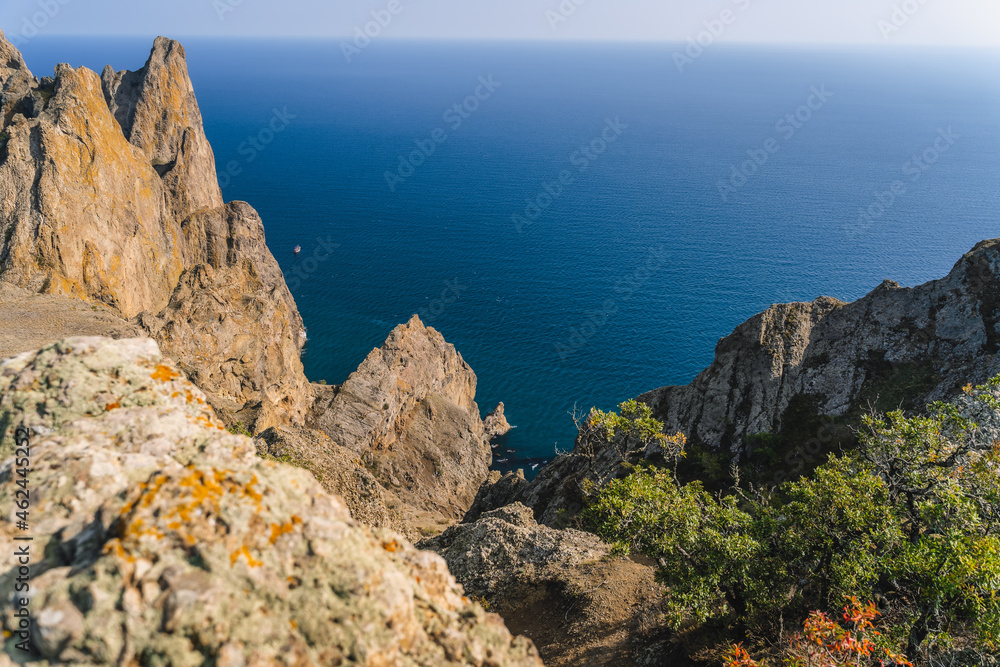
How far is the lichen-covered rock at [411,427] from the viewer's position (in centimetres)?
5662

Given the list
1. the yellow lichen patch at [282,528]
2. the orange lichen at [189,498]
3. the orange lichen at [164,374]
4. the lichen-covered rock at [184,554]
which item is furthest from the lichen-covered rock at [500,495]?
the orange lichen at [189,498]

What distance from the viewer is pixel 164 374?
11664 millimetres

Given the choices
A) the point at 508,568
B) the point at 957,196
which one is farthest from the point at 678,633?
the point at 957,196

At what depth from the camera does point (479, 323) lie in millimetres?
112312

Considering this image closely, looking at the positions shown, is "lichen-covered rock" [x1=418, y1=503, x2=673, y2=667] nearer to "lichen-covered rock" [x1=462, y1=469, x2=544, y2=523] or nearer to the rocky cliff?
the rocky cliff

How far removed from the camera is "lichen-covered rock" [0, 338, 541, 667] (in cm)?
718

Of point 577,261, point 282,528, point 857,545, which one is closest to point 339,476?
point 282,528

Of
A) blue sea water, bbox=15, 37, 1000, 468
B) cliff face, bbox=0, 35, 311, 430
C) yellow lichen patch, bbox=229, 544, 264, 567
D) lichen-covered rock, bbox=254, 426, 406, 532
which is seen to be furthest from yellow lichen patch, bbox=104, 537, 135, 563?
blue sea water, bbox=15, 37, 1000, 468

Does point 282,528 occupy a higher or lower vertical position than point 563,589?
higher

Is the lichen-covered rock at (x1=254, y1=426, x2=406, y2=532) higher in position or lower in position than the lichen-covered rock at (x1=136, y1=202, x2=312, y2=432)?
lower

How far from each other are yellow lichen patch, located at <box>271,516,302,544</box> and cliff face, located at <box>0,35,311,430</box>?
112 feet

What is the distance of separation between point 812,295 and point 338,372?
325ft

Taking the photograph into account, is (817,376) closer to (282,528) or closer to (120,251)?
(282,528)

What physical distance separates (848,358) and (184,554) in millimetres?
41764
